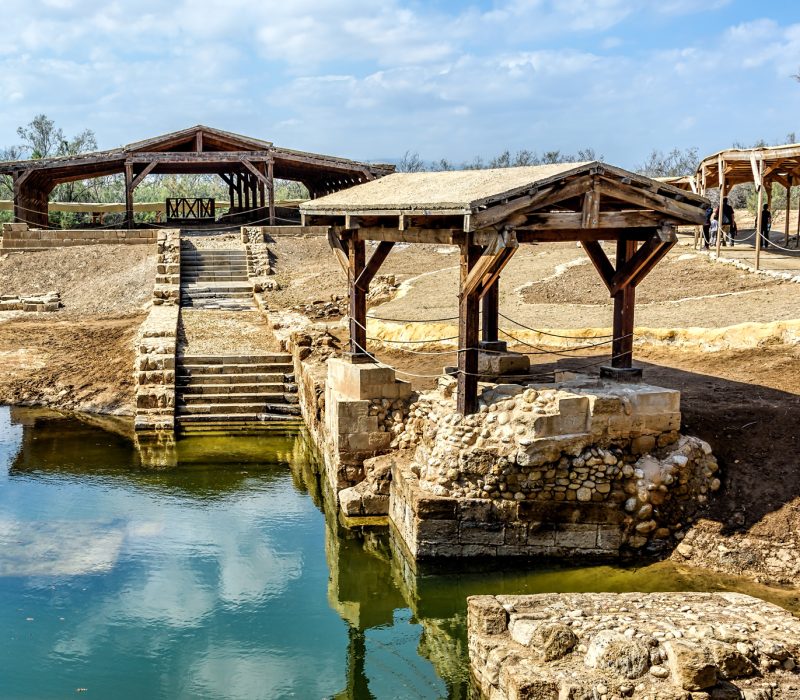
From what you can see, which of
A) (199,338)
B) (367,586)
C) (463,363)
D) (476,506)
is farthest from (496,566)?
(199,338)

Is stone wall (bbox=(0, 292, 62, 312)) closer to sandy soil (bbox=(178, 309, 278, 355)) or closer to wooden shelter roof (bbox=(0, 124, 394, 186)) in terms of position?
sandy soil (bbox=(178, 309, 278, 355))

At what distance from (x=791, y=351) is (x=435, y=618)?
6910 millimetres

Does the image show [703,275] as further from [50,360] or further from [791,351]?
[50,360]

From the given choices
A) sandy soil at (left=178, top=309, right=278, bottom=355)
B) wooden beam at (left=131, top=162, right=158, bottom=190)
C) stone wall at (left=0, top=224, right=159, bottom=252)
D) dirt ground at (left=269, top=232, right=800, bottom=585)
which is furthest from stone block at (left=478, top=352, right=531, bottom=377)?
wooden beam at (left=131, top=162, right=158, bottom=190)

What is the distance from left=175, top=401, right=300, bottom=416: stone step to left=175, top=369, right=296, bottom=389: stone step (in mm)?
511

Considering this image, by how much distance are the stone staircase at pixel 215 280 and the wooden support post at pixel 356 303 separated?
9815 mm

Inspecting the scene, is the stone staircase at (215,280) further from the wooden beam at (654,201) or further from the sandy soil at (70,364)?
the wooden beam at (654,201)

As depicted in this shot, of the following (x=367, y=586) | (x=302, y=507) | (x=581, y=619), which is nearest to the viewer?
(x=581, y=619)

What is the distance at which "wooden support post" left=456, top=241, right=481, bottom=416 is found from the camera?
998 centimetres

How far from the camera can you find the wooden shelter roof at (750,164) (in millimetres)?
18441

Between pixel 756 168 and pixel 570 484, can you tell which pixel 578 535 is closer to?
pixel 570 484

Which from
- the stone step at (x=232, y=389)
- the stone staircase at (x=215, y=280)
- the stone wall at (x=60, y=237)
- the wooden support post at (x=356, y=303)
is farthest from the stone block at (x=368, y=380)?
the stone wall at (x=60, y=237)

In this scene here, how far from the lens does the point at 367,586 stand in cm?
999

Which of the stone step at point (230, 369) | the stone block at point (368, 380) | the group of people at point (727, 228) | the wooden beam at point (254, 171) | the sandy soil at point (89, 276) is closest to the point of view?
the stone block at point (368, 380)
